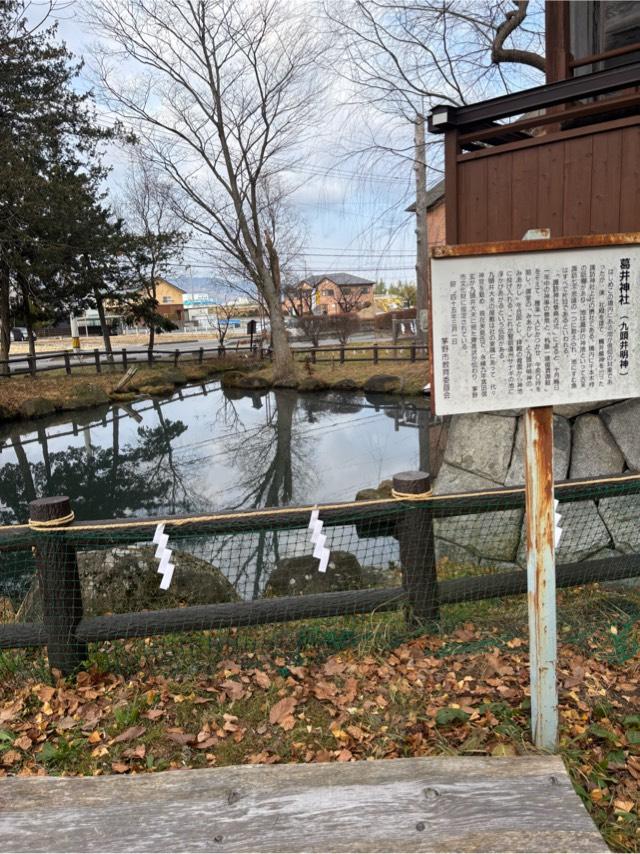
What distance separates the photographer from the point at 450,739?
2590mm

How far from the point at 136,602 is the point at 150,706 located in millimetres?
1673

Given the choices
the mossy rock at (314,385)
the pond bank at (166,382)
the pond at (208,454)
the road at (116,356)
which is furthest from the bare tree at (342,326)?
the pond at (208,454)

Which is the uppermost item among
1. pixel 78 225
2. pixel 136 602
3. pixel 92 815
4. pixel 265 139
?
pixel 265 139

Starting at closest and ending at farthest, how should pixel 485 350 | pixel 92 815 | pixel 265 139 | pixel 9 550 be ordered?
pixel 92 815 → pixel 485 350 → pixel 9 550 → pixel 265 139

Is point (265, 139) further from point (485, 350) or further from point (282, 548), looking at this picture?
point (485, 350)

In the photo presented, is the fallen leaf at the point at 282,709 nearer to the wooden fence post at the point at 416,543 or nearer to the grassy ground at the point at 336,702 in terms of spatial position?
the grassy ground at the point at 336,702

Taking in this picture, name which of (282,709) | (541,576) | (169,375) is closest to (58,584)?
(282,709)

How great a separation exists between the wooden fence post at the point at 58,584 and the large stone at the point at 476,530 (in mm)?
3497

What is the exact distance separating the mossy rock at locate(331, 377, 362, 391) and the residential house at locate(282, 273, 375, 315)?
1869 cm

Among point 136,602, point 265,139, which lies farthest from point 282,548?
point 265,139

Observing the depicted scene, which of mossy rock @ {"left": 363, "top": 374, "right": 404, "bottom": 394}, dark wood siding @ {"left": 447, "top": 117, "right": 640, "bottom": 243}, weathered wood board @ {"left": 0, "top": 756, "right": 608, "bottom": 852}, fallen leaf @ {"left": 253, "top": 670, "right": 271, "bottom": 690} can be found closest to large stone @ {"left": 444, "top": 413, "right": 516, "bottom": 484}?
dark wood siding @ {"left": 447, "top": 117, "right": 640, "bottom": 243}

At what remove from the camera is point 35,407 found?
1731cm

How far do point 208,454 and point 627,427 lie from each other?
344 inches

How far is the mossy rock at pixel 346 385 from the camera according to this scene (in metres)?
20.3
